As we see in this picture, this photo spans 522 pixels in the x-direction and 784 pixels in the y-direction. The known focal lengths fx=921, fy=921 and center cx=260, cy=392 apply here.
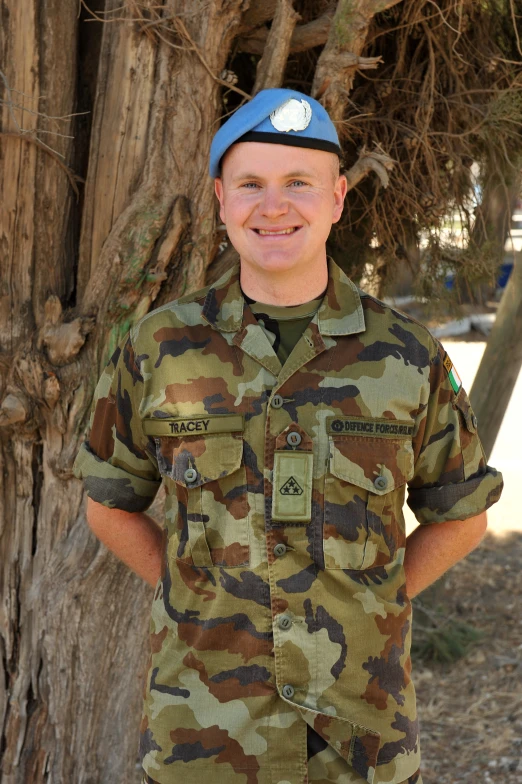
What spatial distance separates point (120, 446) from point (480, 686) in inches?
133

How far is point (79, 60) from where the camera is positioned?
10.4 ft

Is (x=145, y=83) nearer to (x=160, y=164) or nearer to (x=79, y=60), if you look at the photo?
(x=160, y=164)

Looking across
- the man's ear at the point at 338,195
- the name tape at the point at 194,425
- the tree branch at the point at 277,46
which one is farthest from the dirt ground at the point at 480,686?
the tree branch at the point at 277,46

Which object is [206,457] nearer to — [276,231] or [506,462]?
[276,231]

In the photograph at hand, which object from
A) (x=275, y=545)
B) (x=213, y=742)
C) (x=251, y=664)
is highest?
(x=275, y=545)

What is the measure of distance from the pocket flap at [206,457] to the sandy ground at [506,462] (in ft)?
15.8

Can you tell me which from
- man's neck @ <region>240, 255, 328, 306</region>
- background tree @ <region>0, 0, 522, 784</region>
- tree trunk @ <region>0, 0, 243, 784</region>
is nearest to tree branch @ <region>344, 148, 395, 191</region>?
background tree @ <region>0, 0, 522, 784</region>

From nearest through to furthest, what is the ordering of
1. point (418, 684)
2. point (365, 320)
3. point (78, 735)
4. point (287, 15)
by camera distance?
point (365, 320) < point (287, 15) < point (78, 735) < point (418, 684)

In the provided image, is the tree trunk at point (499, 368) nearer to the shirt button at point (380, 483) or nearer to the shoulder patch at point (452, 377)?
the shoulder patch at point (452, 377)

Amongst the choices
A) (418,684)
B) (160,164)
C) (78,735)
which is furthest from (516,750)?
(160,164)

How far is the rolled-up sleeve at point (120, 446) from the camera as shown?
2131 mm

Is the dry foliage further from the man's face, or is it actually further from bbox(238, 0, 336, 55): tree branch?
the man's face

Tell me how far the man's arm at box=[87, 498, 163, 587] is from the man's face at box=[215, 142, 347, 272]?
706 mm

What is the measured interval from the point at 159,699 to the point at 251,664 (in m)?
0.23
